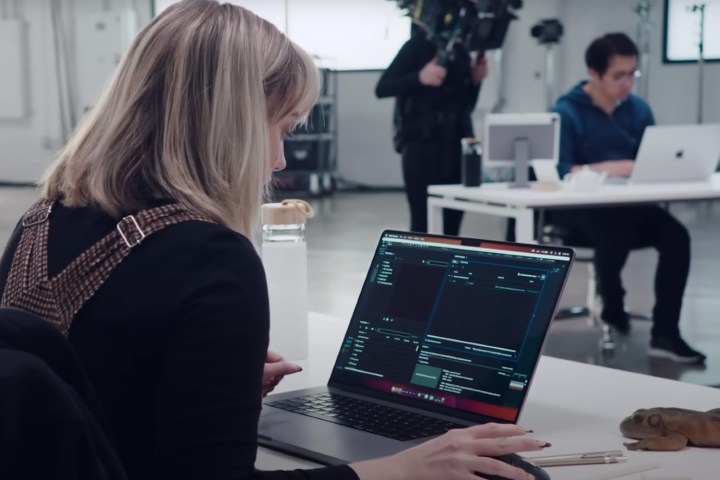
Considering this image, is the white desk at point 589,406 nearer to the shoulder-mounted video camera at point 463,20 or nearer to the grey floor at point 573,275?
the grey floor at point 573,275

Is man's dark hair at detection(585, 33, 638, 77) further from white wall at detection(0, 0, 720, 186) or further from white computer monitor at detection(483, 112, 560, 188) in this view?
white wall at detection(0, 0, 720, 186)

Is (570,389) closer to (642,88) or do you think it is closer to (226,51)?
(226,51)

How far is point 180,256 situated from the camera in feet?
3.09

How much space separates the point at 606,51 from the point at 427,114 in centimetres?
82

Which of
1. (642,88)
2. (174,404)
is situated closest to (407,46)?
(174,404)

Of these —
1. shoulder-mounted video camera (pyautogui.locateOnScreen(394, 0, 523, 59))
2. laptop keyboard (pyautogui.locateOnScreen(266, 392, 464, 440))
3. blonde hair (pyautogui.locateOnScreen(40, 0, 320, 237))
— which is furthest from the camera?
shoulder-mounted video camera (pyautogui.locateOnScreen(394, 0, 523, 59))

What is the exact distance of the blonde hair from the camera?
1017 mm

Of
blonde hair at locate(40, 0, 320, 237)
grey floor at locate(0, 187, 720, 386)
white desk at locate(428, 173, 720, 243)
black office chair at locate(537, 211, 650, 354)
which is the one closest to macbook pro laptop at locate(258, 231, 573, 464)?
blonde hair at locate(40, 0, 320, 237)

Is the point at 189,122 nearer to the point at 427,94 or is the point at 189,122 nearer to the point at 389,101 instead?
the point at 427,94

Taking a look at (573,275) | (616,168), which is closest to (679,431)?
(616,168)

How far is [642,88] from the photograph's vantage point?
9195 mm

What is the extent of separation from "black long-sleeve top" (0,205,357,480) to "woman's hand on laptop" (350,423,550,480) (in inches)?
1.4

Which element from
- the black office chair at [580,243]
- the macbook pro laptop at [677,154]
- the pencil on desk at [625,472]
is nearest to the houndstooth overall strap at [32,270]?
the pencil on desk at [625,472]

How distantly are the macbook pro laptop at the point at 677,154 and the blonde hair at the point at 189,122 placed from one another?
302 cm
